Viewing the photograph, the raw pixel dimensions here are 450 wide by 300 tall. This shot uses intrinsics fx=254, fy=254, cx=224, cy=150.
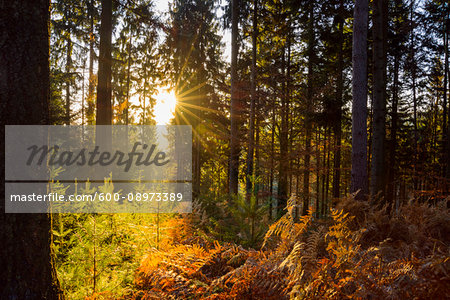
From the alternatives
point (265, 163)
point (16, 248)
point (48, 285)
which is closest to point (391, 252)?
point (48, 285)

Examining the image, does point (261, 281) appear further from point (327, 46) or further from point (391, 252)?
point (327, 46)

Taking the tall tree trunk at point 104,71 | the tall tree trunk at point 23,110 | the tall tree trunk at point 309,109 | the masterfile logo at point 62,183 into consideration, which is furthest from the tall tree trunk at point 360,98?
the tall tree trunk at point 104,71

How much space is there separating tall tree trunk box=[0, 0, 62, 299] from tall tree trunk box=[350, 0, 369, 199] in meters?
6.67

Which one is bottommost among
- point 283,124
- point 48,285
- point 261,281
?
point 48,285

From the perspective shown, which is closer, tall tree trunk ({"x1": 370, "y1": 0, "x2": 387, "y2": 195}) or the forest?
the forest

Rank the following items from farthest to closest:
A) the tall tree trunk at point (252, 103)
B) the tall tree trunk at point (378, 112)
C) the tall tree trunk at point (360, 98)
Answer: the tall tree trunk at point (252, 103) < the tall tree trunk at point (378, 112) < the tall tree trunk at point (360, 98)

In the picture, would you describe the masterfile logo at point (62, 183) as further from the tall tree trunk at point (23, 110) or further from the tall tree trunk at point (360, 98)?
the tall tree trunk at point (360, 98)

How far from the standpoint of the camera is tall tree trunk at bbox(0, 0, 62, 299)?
2133 millimetres

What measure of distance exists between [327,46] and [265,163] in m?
8.50

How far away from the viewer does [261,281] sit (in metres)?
2.08

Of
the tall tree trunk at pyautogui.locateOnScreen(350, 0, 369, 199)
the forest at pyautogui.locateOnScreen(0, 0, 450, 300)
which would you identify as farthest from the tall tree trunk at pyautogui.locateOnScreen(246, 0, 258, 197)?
the tall tree trunk at pyautogui.locateOnScreen(350, 0, 369, 199)

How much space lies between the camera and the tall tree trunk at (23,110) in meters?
2.13

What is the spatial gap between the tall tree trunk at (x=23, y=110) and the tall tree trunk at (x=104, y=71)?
6124 mm

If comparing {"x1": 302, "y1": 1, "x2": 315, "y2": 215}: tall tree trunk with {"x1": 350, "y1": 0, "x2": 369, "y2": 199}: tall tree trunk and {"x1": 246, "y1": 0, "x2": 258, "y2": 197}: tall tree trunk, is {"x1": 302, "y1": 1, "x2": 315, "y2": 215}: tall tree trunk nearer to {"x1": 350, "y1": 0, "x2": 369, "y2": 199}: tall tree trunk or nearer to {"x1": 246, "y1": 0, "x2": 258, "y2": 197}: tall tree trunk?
{"x1": 246, "y1": 0, "x2": 258, "y2": 197}: tall tree trunk
